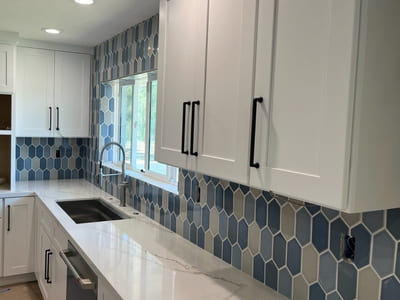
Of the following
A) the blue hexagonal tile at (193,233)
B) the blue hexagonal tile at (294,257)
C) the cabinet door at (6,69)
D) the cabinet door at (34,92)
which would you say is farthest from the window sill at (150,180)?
the cabinet door at (6,69)

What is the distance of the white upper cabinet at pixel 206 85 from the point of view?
1261 millimetres

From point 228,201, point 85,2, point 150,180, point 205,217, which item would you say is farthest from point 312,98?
point 150,180

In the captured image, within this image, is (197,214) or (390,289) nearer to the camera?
(390,289)

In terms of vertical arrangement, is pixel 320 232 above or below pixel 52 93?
below

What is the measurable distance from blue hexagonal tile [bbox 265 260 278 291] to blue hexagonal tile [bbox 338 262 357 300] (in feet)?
1.07

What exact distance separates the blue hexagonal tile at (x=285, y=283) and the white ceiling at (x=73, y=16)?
5.86ft

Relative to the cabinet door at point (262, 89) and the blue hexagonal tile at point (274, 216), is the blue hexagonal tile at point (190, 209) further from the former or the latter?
the cabinet door at point (262, 89)

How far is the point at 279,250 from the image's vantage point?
1.55 metres

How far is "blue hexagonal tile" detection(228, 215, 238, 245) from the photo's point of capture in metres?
1.81

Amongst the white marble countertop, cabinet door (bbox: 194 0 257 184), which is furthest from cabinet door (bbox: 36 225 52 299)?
cabinet door (bbox: 194 0 257 184)

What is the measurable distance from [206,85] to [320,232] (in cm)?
70

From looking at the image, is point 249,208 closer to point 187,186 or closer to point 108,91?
point 187,186

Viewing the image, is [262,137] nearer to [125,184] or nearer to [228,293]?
[228,293]

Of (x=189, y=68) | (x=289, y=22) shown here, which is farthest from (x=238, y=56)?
(x=189, y=68)
